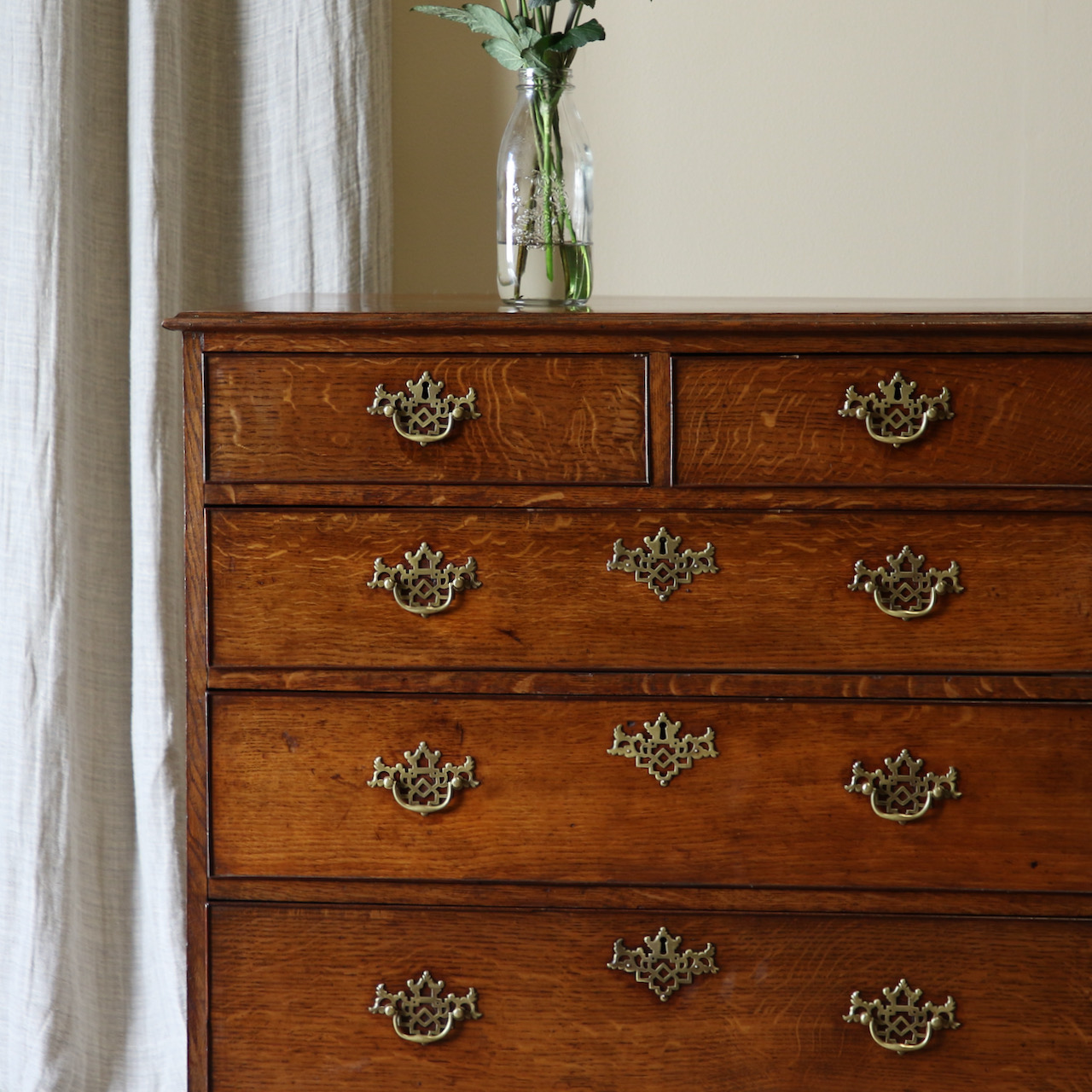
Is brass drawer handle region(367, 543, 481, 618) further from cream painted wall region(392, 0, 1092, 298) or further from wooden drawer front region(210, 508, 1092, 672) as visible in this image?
cream painted wall region(392, 0, 1092, 298)

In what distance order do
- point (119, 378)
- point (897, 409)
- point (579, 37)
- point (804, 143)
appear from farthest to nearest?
point (804, 143), point (119, 378), point (579, 37), point (897, 409)

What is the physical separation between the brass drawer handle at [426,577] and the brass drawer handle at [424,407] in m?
0.11

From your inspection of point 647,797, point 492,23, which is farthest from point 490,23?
point 647,797

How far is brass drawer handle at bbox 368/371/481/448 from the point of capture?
1.10m

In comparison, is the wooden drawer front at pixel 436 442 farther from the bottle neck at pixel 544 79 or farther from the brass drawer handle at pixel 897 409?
the bottle neck at pixel 544 79

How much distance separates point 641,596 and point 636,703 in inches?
4.1

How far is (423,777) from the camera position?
113cm

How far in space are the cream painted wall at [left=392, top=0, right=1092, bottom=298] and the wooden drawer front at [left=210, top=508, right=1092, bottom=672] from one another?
75 centimetres

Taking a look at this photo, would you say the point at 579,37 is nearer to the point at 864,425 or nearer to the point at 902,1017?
the point at 864,425

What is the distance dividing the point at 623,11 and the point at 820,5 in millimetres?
288

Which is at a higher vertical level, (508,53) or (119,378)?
(508,53)

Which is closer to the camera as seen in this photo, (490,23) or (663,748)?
(663,748)

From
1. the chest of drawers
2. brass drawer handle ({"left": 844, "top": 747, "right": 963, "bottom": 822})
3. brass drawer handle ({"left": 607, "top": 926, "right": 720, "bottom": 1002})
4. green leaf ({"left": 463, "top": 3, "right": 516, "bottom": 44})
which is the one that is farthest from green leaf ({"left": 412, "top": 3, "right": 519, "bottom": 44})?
brass drawer handle ({"left": 607, "top": 926, "right": 720, "bottom": 1002})

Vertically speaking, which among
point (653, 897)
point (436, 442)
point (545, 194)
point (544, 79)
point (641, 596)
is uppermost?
point (544, 79)
